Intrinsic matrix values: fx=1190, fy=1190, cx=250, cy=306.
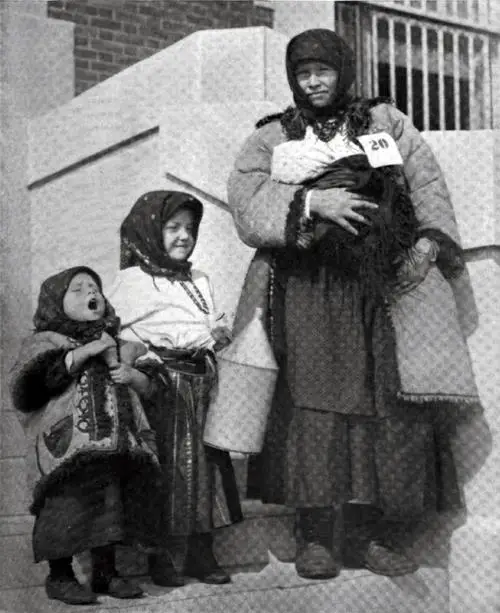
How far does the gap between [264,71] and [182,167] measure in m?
0.43

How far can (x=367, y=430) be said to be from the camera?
3.44m

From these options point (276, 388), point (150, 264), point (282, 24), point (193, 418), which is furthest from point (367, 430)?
point (282, 24)

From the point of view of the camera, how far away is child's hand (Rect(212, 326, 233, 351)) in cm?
349

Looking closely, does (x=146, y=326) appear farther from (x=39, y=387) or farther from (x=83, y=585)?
→ (x=83, y=585)

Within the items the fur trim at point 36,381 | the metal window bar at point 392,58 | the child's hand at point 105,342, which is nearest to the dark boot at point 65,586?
the fur trim at point 36,381

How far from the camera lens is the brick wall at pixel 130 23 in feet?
18.7

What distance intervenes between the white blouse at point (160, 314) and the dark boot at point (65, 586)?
2.22 ft

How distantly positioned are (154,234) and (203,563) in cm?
96

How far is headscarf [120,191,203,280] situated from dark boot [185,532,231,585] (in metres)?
0.77

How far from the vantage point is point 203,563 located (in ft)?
11.2

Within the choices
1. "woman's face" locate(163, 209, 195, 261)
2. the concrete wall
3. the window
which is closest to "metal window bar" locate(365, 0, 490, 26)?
the window

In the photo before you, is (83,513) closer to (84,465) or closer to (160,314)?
(84,465)

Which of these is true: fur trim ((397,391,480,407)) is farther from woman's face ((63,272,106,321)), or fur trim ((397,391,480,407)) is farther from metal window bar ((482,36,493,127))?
metal window bar ((482,36,493,127))

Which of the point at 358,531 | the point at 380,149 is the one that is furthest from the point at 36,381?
the point at 380,149
